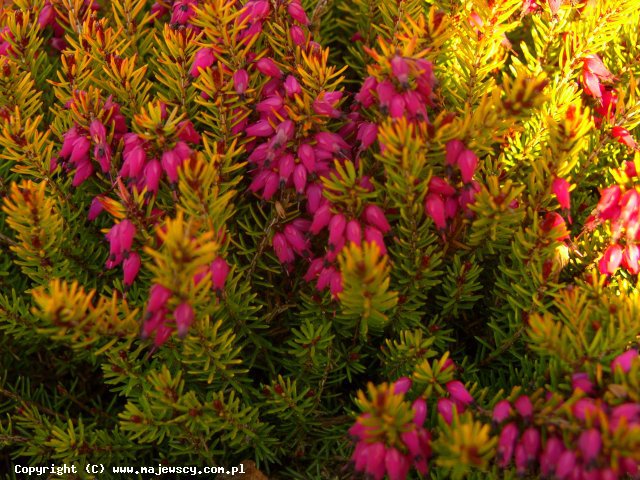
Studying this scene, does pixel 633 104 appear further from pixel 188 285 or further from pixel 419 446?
pixel 188 285

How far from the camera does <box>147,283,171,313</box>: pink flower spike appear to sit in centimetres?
128

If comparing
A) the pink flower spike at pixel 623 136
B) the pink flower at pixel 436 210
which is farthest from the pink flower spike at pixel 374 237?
the pink flower spike at pixel 623 136

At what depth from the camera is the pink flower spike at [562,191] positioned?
150 cm

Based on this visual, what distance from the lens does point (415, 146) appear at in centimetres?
139

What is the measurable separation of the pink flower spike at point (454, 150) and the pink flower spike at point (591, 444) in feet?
2.14

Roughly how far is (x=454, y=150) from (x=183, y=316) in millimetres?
729

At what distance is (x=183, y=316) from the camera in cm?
127

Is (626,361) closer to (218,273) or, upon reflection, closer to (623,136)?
(623,136)

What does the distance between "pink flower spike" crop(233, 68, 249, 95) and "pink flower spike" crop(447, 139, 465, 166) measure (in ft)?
1.82

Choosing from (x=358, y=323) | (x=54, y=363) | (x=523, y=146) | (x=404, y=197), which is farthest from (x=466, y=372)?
(x=54, y=363)

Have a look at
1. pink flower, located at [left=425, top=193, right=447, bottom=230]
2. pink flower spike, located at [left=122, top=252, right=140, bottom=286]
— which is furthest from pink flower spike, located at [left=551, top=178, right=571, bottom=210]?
pink flower spike, located at [left=122, top=252, right=140, bottom=286]

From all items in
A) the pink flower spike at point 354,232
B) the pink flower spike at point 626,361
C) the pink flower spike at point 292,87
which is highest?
the pink flower spike at point 292,87

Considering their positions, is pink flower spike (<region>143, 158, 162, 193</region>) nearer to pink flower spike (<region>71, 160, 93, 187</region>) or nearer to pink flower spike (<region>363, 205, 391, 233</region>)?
pink flower spike (<region>71, 160, 93, 187</region>)

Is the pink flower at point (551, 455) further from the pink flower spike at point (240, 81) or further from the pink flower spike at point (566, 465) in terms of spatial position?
the pink flower spike at point (240, 81)
